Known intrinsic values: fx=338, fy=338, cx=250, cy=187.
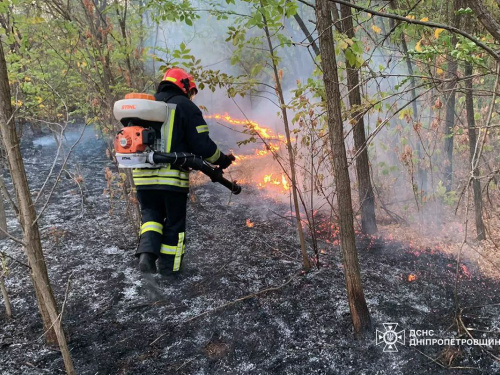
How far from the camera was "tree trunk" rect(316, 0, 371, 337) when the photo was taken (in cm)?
268

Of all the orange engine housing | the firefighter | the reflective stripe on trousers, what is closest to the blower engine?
the orange engine housing

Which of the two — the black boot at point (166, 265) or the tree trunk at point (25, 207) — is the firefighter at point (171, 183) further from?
the tree trunk at point (25, 207)

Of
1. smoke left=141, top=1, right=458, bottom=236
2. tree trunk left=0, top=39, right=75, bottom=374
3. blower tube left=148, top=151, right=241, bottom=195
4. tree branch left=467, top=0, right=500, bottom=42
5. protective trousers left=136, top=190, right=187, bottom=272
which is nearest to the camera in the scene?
tree trunk left=0, top=39, right=75, bottom=374

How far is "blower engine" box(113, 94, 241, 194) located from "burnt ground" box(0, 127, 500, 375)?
1.49 m

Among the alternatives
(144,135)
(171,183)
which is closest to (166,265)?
(171,183)

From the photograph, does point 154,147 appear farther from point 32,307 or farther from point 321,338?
point 321,338

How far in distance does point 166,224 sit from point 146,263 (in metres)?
0.59

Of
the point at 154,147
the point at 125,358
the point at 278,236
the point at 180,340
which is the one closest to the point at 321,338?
the point at 180,340

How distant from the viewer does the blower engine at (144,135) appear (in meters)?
3.82

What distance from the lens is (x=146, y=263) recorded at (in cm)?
403

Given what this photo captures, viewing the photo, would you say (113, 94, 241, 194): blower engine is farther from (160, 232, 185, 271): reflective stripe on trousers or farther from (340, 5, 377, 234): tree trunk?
(340, 5, 377, 234): tree trunk

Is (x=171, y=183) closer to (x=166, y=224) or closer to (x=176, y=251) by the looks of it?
(x=166, y=224)

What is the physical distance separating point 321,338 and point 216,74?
308 cm

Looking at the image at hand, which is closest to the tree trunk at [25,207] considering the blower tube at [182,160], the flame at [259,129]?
the blower tube at [182,160]
